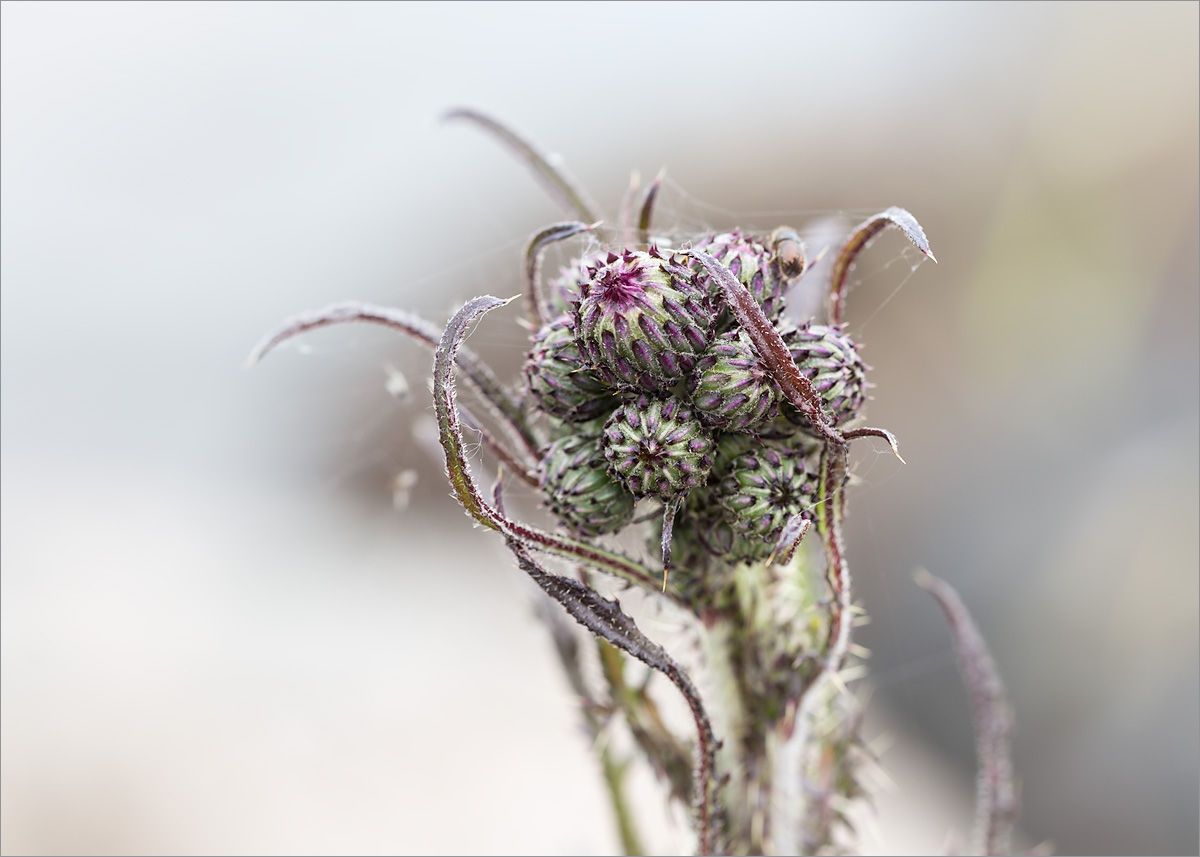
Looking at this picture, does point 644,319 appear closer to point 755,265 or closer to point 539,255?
point 755,265

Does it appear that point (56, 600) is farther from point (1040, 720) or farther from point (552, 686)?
point (1040, 720)

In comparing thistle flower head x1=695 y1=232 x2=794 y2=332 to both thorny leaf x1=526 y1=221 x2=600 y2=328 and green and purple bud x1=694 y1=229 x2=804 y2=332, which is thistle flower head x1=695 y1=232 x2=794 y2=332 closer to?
green and purple bud x1=694 y1=229 x2=804 y2=332

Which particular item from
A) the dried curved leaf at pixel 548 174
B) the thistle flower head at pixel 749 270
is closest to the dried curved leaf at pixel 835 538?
the thistle flower head at pixel 749 270

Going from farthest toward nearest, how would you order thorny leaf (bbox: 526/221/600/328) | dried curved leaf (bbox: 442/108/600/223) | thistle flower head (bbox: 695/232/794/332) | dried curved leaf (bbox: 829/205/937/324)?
dried curved leaf (bbox: 442/108/600/223)
thorny leaf (bbox: 526/221/600/328)
thistle flower head (bbox: 695/232/794/332)
dried curved leaf (bbox: 829/205/937/324)

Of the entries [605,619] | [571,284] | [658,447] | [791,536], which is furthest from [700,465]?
[571,284]

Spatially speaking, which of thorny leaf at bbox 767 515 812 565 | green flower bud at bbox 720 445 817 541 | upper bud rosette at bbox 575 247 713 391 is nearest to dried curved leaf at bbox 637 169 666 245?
upper bud rosette at bbox 575 247 713 391

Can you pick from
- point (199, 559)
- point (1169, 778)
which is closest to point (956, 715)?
point (1169, 778)
